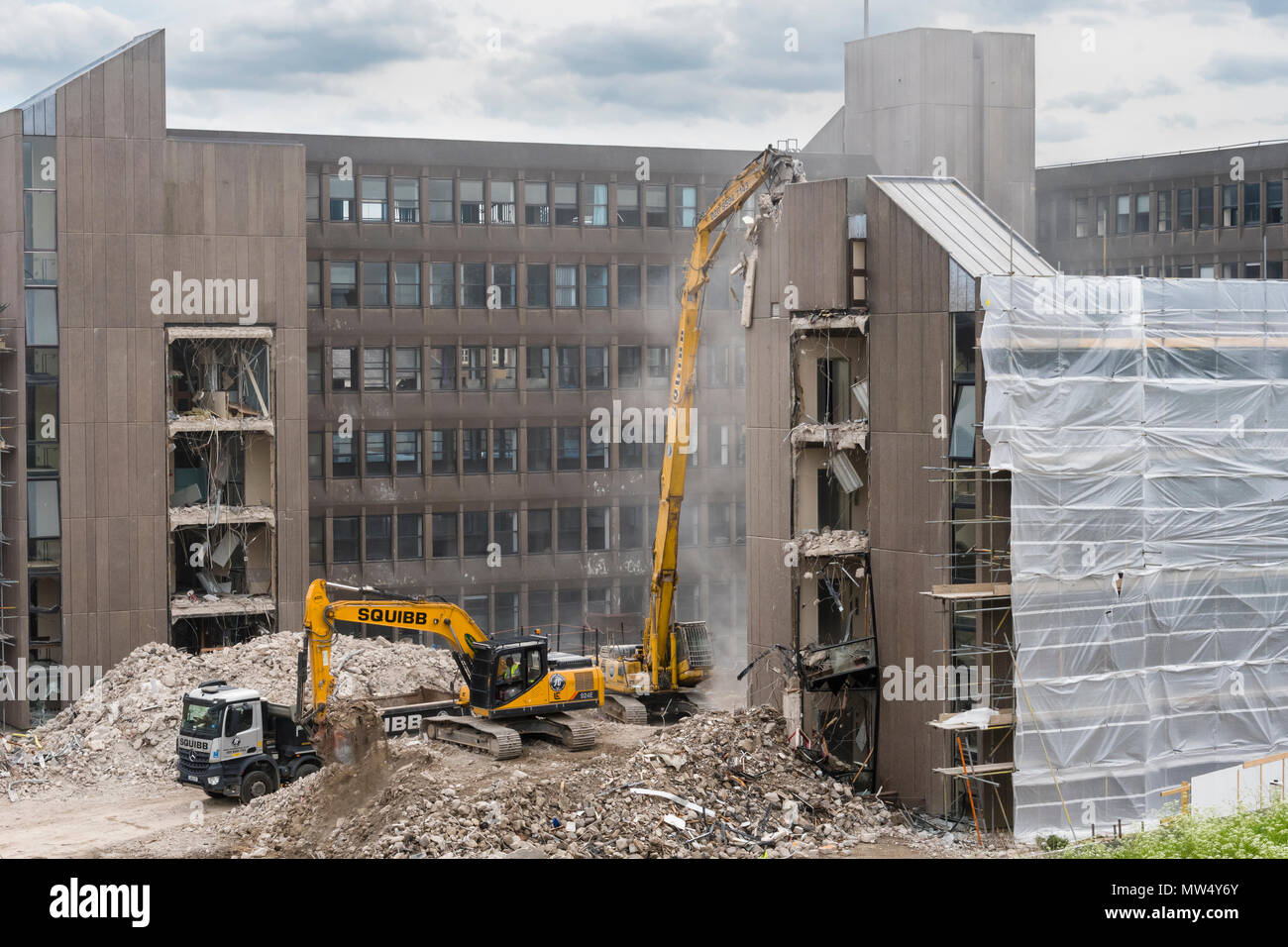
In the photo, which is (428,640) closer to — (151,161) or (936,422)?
(151,161)

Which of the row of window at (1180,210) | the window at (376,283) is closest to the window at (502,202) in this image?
the window at (376,283)

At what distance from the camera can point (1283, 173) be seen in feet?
199

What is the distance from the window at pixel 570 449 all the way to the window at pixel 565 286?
427 centimetres

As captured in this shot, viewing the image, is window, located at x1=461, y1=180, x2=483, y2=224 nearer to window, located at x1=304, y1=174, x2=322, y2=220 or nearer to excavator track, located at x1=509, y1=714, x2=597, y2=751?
window, located at x1=304, y1=174, x2=322, y2=220

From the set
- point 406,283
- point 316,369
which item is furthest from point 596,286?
point 316,369

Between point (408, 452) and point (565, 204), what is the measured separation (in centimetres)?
996

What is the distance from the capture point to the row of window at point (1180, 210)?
60812 mm

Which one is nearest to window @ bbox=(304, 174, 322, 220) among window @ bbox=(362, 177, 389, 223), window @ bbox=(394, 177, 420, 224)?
window @ bbox=(362, 177, 389, 223)

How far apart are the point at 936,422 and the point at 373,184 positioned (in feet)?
87.1

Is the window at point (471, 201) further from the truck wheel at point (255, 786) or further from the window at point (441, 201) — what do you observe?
the truck wheel at point (255, 786)

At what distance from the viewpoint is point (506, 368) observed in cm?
4897

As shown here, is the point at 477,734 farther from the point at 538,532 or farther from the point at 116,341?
the point at 538,532

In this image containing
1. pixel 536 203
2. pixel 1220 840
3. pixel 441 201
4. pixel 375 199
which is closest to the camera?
pixel 1220 840
